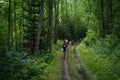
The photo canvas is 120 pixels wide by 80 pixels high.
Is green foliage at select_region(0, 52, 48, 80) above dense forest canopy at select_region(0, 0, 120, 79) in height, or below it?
below

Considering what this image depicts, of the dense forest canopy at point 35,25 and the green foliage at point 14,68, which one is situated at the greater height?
the dense forest canopy at point 35,25

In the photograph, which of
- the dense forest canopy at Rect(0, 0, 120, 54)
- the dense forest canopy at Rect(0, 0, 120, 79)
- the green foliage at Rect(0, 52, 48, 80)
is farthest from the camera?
the dense forest canopy at Rect(0, 0, 120, 54)

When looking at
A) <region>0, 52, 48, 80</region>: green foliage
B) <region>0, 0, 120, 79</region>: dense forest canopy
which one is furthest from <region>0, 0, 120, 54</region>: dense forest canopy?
<region>0, 52, 48, 80</region>: green foliage

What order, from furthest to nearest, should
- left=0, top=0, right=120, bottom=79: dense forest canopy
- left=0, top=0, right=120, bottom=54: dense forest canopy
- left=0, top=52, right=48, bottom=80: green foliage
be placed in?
left=0, top=0, right=120, bottom=54: dense forest canopy
left=0, top=0, right=120, bottom=79: dense forest canopy
left=0, top=52, right=48, bottom=80: green foliage

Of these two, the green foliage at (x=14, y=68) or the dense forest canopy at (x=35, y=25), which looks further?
the dense forest canopy at (x=35, y=25)

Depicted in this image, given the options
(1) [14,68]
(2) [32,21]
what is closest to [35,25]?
(2) [32,21]

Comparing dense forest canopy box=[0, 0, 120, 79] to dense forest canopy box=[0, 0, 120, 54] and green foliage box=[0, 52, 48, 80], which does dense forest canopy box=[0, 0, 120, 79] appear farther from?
green foliage box=[0, 52, 48, 80]

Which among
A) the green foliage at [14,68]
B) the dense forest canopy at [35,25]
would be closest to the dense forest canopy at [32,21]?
the dense forest canopy at [35,25]

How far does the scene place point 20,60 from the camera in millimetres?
15133

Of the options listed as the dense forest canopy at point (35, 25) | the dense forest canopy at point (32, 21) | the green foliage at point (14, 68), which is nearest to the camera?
the green foliage at point (14, 68)

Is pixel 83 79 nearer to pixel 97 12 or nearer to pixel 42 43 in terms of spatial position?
pixel 42 43

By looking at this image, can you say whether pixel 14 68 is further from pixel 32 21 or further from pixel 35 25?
pixel 32 21

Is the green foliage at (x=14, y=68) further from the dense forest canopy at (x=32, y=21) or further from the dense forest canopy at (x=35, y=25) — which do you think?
the dense forest canopy at (x=32, y=21)

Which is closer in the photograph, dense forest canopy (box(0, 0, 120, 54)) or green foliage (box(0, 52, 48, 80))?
green foliage (box(0, 52, 48, 80))
